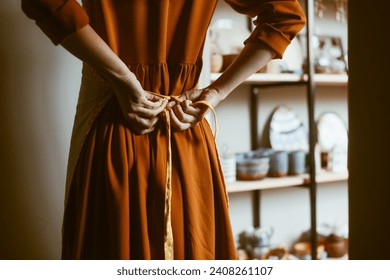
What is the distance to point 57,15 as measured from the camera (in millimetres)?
575

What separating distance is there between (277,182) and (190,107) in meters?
1.00

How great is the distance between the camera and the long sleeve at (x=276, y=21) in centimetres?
71

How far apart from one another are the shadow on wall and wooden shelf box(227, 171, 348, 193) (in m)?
0.62

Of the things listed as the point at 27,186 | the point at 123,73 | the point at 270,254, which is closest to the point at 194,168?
the point at 123,73

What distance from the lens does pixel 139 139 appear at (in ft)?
2.23

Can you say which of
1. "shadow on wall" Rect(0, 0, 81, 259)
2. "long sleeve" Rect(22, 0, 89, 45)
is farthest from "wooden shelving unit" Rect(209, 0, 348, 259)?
"long sleeve" Rect(22, 0, 89, 45)

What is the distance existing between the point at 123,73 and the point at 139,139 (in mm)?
113

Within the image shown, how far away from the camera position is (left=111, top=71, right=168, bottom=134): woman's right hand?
25.0 inches

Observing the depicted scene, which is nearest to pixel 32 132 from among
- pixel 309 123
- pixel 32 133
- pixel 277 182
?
pixel 32 133

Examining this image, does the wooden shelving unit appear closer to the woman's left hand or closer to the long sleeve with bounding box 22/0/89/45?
the woman's left hand

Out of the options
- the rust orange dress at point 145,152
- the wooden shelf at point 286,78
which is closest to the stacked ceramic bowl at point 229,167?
the wooden shelf at point 286,78

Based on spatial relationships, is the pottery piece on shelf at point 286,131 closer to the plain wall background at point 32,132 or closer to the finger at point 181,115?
the plain wall background at point 32,132

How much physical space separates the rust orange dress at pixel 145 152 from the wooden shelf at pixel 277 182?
803mm

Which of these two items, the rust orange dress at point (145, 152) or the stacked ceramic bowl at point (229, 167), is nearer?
the rust orange dress at point (145, 152)
